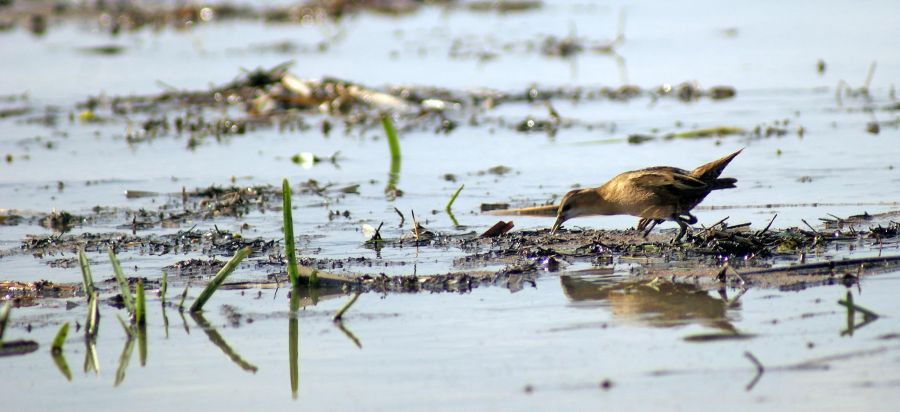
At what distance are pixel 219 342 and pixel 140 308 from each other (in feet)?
1.52

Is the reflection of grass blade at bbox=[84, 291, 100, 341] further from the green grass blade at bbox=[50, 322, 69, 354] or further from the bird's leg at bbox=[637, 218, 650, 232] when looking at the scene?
the bird's leg at bbox=[637, 218, 650, 232]

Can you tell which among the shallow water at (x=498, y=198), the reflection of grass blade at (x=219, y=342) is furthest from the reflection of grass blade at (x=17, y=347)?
the reflection of grass blade at (x=219, y=342)

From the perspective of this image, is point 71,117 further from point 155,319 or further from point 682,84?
point 155,319

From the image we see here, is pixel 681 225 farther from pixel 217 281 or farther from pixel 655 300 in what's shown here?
pixel 217 281

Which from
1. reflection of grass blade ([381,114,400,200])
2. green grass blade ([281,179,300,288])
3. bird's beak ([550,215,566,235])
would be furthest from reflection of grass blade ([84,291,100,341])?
reflection of grass blade ([381,114,400,200])

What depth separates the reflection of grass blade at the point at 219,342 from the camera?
571 cm

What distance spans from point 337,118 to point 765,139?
17.3ft

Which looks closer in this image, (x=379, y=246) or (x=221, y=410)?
(x=221, y=410)

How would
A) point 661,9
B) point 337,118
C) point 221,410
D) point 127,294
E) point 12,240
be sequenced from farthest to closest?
point 661,9, point 337,118, point 12,240, point 127,294, point 221,410

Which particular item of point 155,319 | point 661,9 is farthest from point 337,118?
point 661,9

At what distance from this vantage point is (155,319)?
650 centimetres

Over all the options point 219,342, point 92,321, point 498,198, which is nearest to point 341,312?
point 219,342

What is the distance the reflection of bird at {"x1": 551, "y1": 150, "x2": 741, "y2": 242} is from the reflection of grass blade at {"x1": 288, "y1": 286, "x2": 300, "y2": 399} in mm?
2137

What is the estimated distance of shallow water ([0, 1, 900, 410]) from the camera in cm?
525
